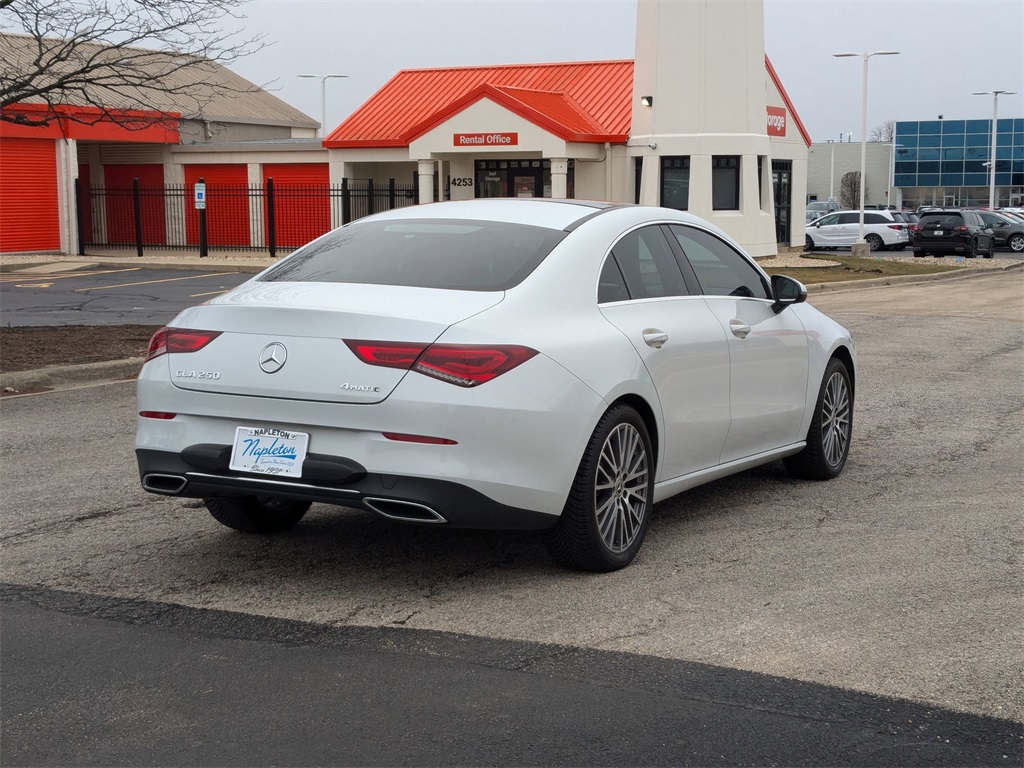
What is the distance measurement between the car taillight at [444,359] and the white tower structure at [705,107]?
1255 inches

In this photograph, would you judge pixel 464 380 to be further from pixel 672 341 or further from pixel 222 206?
pixel 222 206

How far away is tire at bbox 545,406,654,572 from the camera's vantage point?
551 centimetres

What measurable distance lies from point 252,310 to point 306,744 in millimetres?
2143

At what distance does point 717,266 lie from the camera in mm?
7059

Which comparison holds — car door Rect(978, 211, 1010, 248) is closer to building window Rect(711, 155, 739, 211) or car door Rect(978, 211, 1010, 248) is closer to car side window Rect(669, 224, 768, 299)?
building window Rect(711, 155, 739, 211)

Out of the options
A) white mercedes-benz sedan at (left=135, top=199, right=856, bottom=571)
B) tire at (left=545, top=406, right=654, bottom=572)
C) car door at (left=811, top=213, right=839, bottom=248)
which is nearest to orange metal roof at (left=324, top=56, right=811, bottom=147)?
car door at (left=811, top=213, right=839, bottom=248)

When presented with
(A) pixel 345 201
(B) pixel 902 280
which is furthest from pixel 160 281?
(B) pixel 902 280

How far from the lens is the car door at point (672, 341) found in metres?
6.01

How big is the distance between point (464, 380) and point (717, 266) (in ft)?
8.02

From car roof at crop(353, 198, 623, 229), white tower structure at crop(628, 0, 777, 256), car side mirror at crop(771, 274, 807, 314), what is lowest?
car side mirror at crop(771, 274, 807, 314)

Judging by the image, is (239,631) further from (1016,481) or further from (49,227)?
(49,227)

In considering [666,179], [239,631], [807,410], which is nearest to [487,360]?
[239,631]

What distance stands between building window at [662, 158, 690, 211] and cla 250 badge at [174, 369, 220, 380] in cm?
3335

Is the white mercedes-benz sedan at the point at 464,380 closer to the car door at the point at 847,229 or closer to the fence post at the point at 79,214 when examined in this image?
the fence post at the point at 79,214
